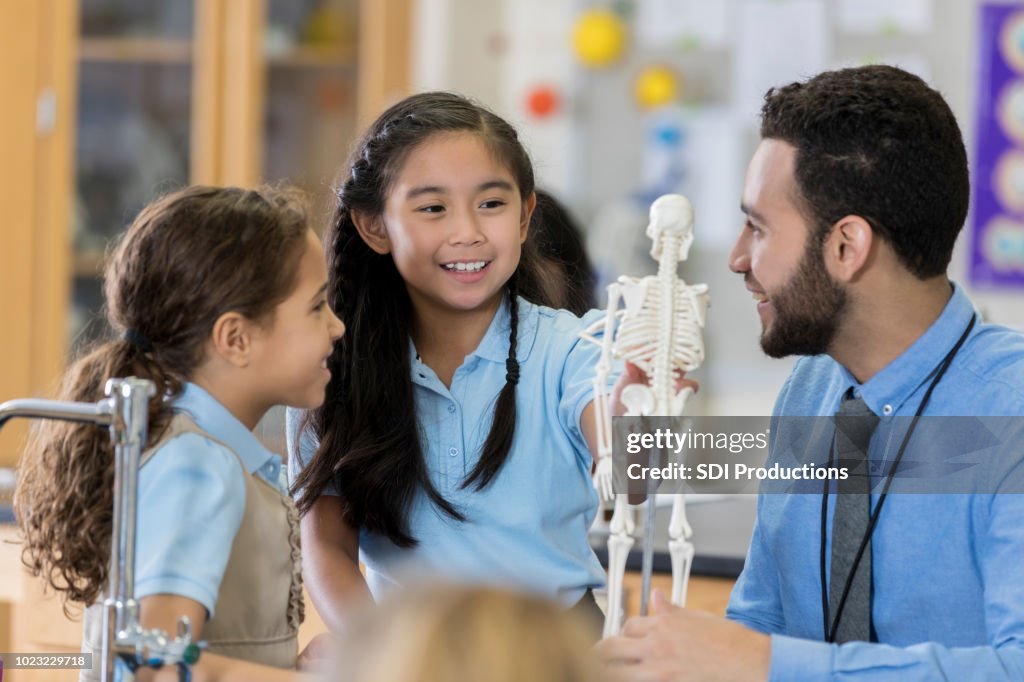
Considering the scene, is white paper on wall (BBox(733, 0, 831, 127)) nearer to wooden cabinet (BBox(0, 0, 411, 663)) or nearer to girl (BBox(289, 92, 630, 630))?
wooden cabinet (BBox(0, 0, 411, 663))

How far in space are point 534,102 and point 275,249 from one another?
302 centimetres

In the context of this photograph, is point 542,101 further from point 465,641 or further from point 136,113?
point 465,641

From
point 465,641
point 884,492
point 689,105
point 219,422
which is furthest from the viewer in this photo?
point 689,105

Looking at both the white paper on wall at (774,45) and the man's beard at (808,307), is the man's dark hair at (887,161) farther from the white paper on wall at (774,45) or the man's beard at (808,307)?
the white paper on wall at (774,45)

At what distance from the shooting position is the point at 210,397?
1.39m

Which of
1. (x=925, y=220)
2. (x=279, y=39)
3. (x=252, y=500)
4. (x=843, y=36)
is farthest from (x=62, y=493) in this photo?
(x=843, y=36)

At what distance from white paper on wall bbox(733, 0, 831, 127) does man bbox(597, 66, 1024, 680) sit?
2613 millimetres

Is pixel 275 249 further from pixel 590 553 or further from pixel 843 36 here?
pixel 843 36

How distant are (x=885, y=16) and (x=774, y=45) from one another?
1.05ft

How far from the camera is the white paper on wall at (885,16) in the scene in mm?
4016

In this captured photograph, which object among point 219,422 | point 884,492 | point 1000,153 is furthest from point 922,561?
point 1000,153

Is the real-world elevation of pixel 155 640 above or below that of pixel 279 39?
below

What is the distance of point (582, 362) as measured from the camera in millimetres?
1646

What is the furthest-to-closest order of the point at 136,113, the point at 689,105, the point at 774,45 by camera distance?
the point at 689,105, the point at 774,45, the point at 136,113
